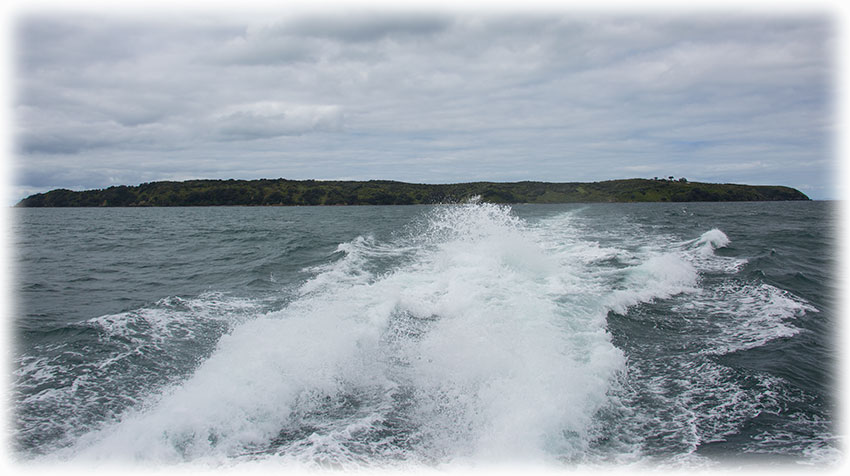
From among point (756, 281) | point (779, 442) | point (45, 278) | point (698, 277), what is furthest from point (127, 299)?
point (756, 281)

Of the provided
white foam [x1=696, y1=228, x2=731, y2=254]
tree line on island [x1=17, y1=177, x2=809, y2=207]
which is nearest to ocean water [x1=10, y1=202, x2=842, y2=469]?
white foam [x1=696, y1=228, x2=731, y2=254]

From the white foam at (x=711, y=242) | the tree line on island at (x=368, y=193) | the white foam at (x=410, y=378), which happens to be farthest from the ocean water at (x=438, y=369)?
the tree line on island at (x=368, y=193)

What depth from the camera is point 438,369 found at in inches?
352

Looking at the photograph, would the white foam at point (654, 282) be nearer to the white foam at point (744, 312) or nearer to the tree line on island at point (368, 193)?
the white foam at point (744, 312)

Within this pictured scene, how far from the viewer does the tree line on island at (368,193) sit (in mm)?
152125

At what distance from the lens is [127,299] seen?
15492mm

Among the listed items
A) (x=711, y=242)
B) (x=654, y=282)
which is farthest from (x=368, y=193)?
(x=654, y=282)

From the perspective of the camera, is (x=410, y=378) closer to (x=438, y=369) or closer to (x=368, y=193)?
(x=438, y=369)

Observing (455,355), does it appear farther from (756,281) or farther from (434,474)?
(756,281)

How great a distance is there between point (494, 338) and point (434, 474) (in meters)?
4.36

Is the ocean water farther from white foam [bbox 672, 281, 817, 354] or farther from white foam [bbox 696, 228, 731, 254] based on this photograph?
white foam [bbox 696, 228, 731, 254]

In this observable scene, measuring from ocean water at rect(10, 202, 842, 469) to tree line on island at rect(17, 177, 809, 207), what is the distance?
125 metres

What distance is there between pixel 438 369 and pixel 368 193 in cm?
15159

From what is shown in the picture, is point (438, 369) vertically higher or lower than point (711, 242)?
lower
